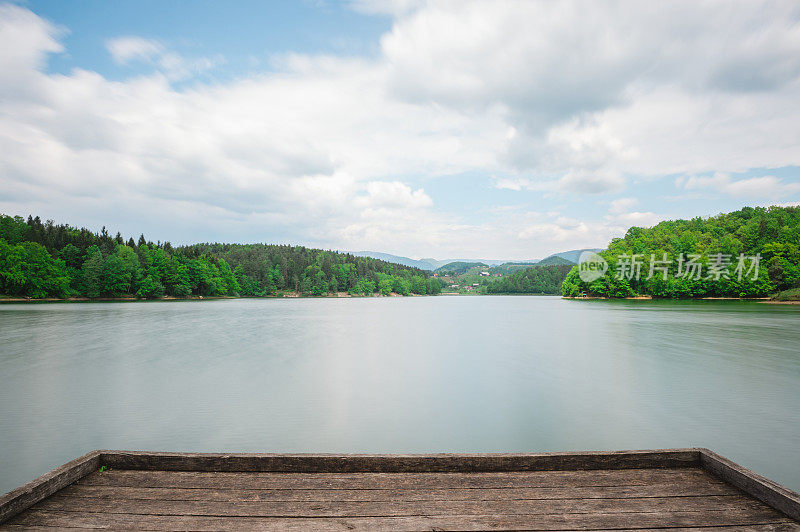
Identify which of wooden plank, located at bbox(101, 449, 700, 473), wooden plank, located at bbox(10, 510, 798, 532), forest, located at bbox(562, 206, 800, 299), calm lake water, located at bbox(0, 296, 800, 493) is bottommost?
calm lake water, located at bbox(0, 296, 800, 493)

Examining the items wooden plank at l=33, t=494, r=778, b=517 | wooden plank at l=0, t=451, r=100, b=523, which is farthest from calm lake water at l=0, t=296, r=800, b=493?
wooden plank at l=33, t=494, r=778, b=517

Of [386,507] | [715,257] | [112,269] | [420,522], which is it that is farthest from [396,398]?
[112,269]

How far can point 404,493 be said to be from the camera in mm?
3443

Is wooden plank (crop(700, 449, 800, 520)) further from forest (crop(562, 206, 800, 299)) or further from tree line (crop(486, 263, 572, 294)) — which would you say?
tree line (crop(486, 263, 572, 294))

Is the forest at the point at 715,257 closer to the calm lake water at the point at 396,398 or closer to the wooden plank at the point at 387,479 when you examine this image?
the calm lake water at the point at 396,398

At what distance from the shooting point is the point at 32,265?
6594 cm

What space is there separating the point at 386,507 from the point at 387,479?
44 cm

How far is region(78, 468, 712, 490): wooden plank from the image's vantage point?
3578 millimetres

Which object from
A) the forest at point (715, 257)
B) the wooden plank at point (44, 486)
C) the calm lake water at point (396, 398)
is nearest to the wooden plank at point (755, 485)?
the calm lake water at point (396, 398)

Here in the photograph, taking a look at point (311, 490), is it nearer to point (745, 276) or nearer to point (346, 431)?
point (346, 431)

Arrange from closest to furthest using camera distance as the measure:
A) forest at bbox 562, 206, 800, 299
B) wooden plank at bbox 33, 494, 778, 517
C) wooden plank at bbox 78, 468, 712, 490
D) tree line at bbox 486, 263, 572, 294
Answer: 1. wooden plank at bbox 33, 494, 778, 517
2. wooden plank at bbox 78, 468, 712, 490
3. forest at bbox 562, 206, 800, 299
4. tree line at bbox 486, 263, 572, 294

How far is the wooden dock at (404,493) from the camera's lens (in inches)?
120

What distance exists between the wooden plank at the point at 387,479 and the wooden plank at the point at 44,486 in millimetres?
120

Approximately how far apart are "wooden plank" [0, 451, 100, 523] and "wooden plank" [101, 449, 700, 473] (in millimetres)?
165
